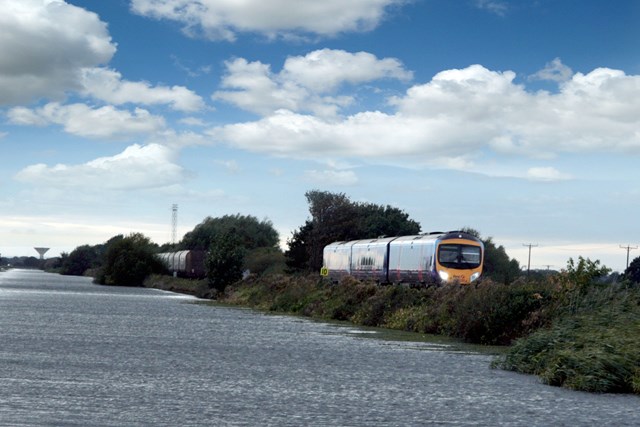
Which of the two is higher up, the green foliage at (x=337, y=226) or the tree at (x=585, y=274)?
the green foliage at (x=337, y=226)

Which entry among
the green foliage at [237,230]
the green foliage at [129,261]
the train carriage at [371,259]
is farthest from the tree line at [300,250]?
the green foliage at [237,230]

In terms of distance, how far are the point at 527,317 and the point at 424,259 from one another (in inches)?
883

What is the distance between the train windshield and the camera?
5447cm

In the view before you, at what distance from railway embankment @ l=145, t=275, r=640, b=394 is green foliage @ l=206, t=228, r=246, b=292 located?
26321mm

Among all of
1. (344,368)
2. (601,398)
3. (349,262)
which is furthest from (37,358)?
(349,262)

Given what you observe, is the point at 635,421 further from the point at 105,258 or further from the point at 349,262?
the point at 105,258

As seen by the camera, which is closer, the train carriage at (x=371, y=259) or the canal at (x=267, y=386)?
the canal at (x=267, y=386)

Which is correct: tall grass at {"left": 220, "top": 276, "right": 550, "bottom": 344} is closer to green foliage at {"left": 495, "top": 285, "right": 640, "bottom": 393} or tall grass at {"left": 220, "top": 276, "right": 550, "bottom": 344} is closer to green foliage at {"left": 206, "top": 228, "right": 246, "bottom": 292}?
green foliage at {"left": 495, "top": 285, "right": 640, "bottom": 393}

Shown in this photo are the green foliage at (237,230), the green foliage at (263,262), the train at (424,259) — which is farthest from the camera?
the green foliage at (237,230)

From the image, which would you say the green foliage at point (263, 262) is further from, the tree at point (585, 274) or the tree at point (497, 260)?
the tree at point (585, 274)

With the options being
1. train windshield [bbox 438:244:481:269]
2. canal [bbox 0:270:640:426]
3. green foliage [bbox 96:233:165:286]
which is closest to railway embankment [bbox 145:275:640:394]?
canal [bbox 0:270:640:426]

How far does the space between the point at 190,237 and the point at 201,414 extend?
542 ft

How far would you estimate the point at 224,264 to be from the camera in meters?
90.4

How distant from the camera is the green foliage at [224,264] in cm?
8974
